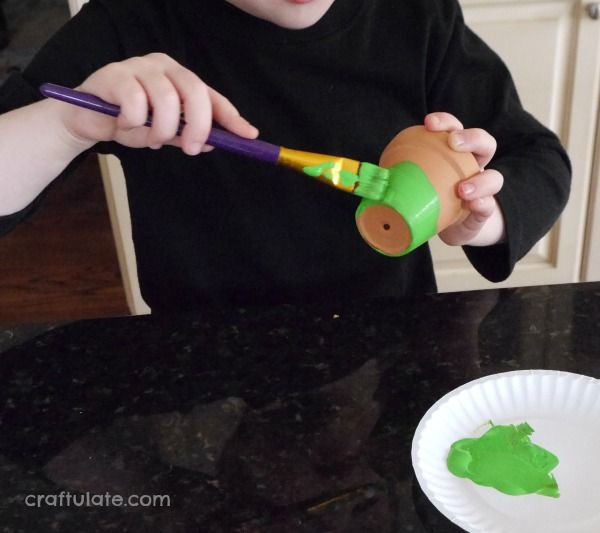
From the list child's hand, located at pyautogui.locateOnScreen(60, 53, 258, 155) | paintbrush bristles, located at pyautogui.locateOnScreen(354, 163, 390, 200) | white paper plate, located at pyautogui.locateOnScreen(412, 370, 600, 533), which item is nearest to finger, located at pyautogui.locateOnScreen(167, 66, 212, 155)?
child's hand, located at pyautogui.locateOnScreen(60, 53, 258, 155)

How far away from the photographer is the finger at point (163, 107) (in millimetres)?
586

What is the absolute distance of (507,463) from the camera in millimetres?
532

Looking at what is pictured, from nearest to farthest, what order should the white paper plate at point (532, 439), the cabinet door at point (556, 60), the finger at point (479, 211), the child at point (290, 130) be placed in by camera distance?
the white paper plate at point (532, 439) → the finger at point (479, 211) → the child at point (290, 130) → the cabinet door at point (556, 60)

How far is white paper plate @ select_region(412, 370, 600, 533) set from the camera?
19.7 inches

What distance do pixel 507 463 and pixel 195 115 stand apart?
1.11 feet

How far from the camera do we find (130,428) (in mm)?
591

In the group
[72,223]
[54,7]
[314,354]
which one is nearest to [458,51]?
[314,354]

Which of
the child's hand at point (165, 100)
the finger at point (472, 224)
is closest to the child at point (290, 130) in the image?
the finger at point (472, 224)

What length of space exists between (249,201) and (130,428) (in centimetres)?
35

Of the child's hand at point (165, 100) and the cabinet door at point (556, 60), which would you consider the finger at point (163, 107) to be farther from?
the cabinet door at point (556, 60)

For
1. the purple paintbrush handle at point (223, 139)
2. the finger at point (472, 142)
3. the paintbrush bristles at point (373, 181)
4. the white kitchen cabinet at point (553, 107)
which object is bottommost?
the white kitchen cabinet at point (553, 107)

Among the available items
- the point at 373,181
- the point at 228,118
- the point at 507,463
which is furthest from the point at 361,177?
the point at 507,463

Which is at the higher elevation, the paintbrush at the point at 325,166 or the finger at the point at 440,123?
the finger at the point at 440,123

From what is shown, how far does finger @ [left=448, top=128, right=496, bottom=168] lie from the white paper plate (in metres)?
0.18
